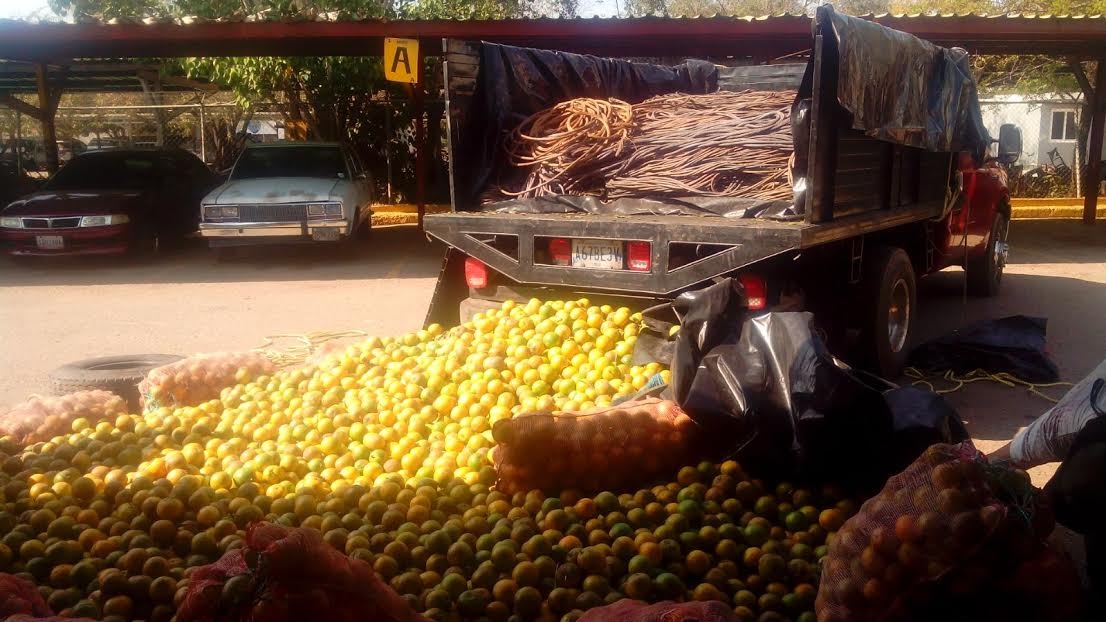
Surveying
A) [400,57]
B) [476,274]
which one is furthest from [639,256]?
[400,57]

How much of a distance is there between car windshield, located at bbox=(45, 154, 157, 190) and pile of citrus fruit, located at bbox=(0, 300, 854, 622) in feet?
37.2

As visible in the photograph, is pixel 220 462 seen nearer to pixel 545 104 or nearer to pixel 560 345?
pixel 560 345

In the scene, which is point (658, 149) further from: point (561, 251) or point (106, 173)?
point (106, 173)

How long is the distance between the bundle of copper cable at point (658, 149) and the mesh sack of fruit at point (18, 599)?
443cm

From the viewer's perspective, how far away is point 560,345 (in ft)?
18.3

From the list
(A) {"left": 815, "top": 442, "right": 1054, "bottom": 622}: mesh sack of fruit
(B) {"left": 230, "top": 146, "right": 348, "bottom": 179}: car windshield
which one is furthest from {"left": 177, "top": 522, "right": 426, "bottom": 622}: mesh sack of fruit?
(B) {"left": 230, "top": 146, "right": 348, "bottom": 179}: car windshield

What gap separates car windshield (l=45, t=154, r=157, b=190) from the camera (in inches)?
596

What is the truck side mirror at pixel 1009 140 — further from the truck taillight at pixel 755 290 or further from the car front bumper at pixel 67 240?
the car front bumper at pixel 67 240

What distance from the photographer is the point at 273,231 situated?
13227mm

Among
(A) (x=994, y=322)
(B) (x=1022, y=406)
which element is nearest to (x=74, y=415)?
(B) (x=1022, y=406)

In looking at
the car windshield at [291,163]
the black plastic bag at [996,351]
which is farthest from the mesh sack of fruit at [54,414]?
the car windshield at [291,163]

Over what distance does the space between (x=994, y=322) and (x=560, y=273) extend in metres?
3.69

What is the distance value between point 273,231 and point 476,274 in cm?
764

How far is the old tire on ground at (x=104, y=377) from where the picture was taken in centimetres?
574
